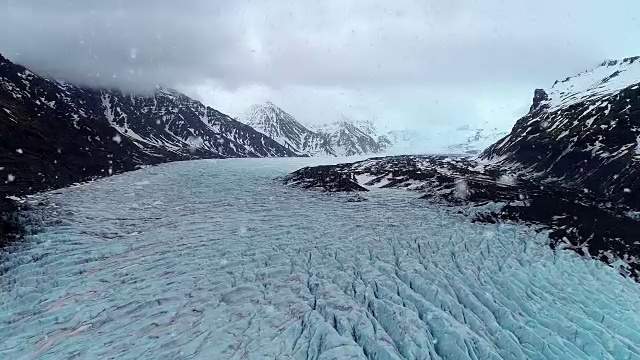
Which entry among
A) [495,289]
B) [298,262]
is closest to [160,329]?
[298,262]

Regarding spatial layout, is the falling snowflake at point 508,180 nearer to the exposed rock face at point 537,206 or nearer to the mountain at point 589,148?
the exposed rock face at point 537,206

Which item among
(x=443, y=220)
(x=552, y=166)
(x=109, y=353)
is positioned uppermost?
(x=552, y=166)

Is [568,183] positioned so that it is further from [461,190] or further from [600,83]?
[600,83]

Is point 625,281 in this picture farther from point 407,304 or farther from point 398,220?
point 398,220

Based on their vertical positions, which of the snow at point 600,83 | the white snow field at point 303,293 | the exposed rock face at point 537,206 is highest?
the snow at point 600,83

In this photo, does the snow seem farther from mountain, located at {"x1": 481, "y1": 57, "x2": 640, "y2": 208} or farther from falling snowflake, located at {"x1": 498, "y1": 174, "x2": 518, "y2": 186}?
falling snowflake, located at {"x1": 498, "y1": 174, "x2": 518, "y2": 186}

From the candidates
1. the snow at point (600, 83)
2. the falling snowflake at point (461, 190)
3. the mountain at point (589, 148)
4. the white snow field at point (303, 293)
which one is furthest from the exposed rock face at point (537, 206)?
the snow at point (600, 83)
